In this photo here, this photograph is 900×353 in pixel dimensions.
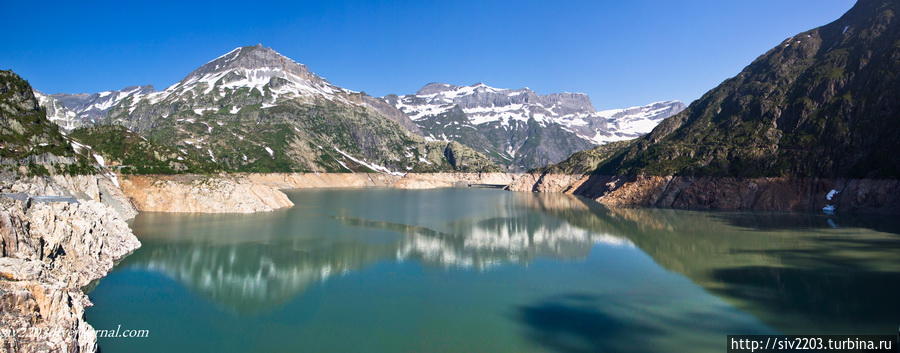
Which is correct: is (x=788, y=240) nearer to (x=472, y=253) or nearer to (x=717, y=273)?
(x=717, y=273)

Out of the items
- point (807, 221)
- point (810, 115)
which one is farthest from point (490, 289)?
point (810, 115)

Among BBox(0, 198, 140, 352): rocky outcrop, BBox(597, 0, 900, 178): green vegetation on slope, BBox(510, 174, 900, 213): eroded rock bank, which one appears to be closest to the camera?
BBox(0, 198, 140, 352): rocky outcrop

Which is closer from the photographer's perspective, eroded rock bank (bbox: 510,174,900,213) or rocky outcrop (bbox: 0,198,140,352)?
rocky outcrop (bbox: 0,198,140,352)

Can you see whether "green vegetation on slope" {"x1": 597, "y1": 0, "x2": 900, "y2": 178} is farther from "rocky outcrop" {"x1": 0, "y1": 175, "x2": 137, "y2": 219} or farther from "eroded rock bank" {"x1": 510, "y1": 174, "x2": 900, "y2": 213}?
"rocky outcrop" {"x1": 0, "y1": 175, "x2": 137, "y2": 219}

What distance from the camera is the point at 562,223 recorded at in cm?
6203

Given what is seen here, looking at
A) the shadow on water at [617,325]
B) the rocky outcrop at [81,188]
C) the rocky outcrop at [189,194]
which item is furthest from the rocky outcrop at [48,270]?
the rocky outcrop at [189,194]

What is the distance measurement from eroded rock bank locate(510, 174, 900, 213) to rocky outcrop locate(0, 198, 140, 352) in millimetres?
79838

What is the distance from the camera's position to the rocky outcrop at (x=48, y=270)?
13391mm

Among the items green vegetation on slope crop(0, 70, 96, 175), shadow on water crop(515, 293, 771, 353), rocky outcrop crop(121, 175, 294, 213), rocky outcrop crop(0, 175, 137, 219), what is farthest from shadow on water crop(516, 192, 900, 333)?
green vegetation on slope crop(0, 70, 96, 175)

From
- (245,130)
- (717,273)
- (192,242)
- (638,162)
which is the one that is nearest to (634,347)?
(717,273)

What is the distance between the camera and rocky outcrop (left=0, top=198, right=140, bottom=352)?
13.4m

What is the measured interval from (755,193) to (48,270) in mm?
83995

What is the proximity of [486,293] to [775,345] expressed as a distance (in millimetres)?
13037

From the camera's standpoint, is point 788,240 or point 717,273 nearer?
point 717,273
